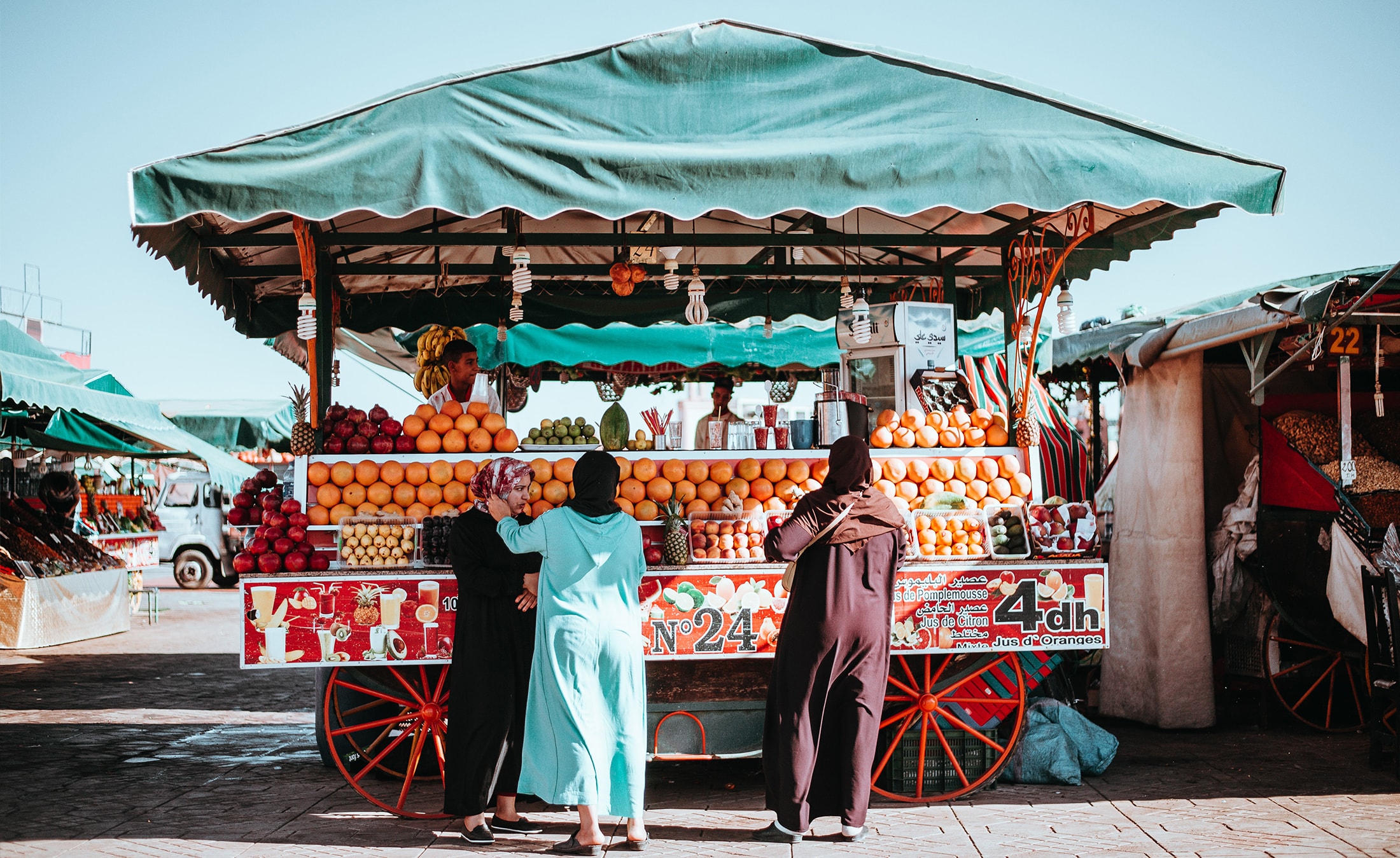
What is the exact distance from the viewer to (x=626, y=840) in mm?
4902

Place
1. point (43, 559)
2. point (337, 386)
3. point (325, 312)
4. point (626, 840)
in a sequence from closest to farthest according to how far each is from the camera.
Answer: point (626, 840), point (325, 312), point (337, 386), point (43, 559)

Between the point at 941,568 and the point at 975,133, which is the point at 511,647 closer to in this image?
the point at 941,568

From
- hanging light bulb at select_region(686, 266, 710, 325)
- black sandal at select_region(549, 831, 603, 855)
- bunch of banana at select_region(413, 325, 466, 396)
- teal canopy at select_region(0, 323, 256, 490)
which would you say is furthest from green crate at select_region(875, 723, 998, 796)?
teal canopy at select_region(0, 323, 256, 490)

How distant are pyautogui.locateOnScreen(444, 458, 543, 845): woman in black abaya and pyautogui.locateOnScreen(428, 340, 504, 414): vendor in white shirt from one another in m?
2.32

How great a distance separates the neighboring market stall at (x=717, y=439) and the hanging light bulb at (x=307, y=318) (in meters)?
0.04

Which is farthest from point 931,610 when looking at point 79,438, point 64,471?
point 64,471

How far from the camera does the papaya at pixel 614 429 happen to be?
6.48 m

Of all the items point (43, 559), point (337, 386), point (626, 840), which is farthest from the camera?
point (43, 559)

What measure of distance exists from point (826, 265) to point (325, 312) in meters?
3.95

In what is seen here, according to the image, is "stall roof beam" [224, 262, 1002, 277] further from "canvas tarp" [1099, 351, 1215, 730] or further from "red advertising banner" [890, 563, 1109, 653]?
"red advertising banner" [890, 563, 1109, 653]

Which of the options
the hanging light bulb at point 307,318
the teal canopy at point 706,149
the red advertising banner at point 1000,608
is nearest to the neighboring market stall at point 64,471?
the hanging light bulb at point 307,318

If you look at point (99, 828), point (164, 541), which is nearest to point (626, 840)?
point (99, 828)

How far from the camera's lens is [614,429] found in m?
6.48

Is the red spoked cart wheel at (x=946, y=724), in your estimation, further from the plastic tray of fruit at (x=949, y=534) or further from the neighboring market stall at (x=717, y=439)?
the plastic tray of fruit at (x=949, y=534)
